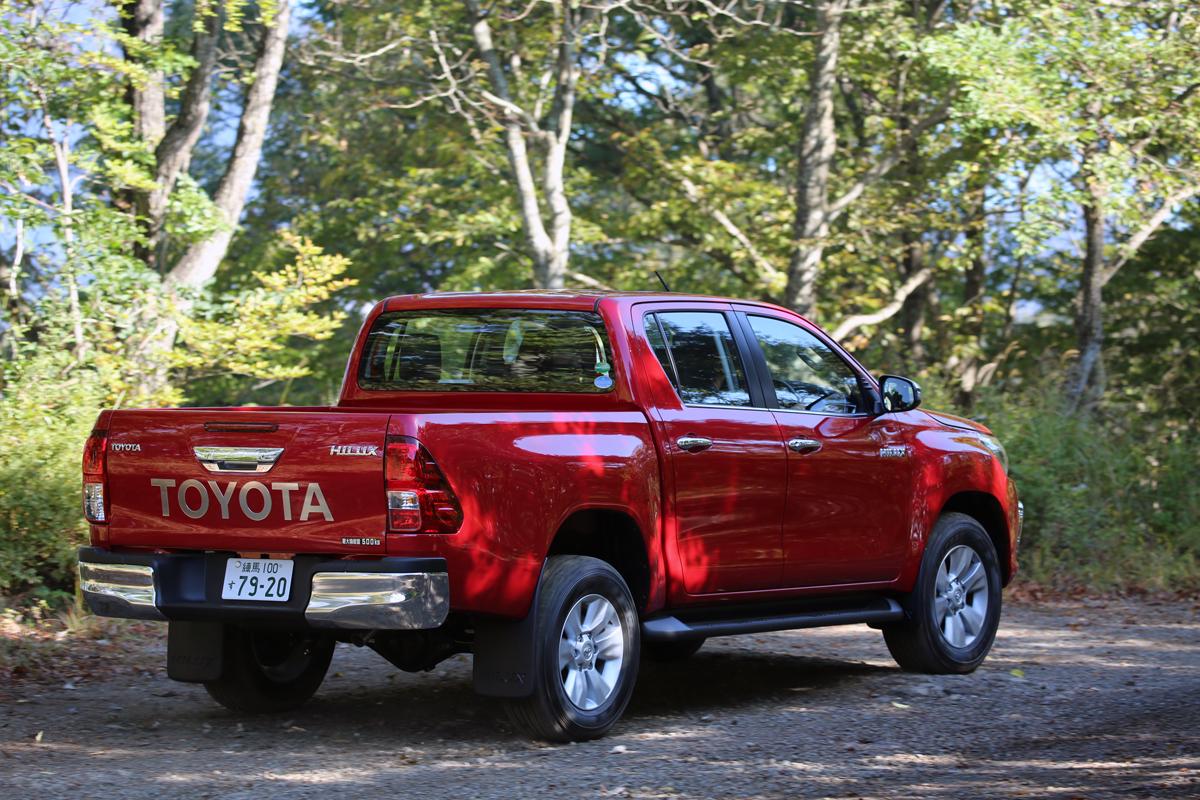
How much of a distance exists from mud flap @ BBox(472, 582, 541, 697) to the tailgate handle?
1049mm

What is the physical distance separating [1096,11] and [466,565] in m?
13.8

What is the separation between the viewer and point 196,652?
6949 mm

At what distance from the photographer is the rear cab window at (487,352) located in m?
7.11

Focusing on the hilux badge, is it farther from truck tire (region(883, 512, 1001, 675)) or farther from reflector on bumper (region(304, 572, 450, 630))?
truck tire (region(883, 512, 1001, 675))

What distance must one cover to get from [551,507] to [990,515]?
3.67 m

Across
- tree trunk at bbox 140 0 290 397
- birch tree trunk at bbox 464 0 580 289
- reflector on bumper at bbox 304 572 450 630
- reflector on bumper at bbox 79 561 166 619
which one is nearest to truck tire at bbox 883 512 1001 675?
reflector on bumper at bbox 304 572 450 630

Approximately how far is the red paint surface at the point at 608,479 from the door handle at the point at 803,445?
0.03 metres

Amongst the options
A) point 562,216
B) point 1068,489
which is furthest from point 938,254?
point 1068,489

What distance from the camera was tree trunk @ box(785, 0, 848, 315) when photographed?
18438mm

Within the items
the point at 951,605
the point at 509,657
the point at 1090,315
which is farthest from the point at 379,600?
the point at 1090,315

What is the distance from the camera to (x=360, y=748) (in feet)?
21.5

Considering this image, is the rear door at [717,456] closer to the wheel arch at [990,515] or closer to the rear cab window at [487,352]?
the rear cab window at [487,352]

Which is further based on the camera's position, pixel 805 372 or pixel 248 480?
pixel 805 372

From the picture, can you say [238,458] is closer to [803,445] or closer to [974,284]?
[803,445]
